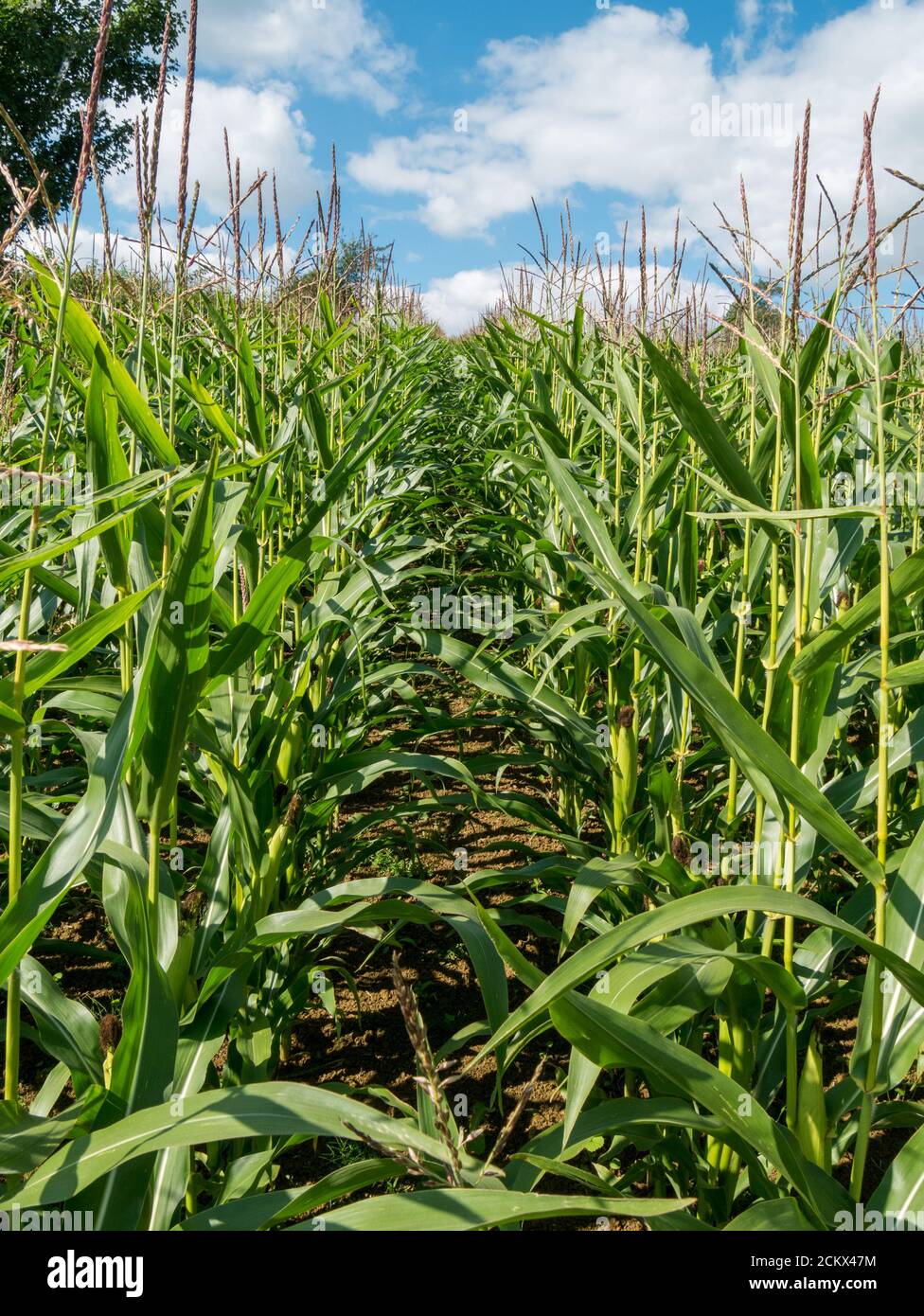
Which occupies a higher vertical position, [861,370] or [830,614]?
[861,370]

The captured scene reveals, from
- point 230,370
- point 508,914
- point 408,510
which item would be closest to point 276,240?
point 230,370

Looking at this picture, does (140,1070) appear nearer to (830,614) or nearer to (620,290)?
(830,614)

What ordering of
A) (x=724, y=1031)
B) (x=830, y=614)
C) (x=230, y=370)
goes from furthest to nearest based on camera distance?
1. (x=230, y=370)
2. (x=830, y=614)
3. (x=724, y=1031)

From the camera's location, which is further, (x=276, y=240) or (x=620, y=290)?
(x=620, y=290)

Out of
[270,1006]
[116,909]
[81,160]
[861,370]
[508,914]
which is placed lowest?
[270,1006]

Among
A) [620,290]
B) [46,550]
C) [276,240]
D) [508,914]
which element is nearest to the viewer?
[46,550]

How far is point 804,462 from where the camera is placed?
107cm

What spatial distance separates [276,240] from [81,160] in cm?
170

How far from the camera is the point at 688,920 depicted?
0.81 meters

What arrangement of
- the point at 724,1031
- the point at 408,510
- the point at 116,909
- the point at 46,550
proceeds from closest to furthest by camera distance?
1. the point at 46,550
2. the point at 116,909
3. the point at 724,1031
4. the point at 408,510

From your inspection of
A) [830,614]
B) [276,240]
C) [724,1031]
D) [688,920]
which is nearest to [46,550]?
[688,920]

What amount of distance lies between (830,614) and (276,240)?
185cm

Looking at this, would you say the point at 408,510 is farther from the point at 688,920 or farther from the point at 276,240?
the point at 688,920

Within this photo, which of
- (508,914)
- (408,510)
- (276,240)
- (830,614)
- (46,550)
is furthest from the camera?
(408,510)
